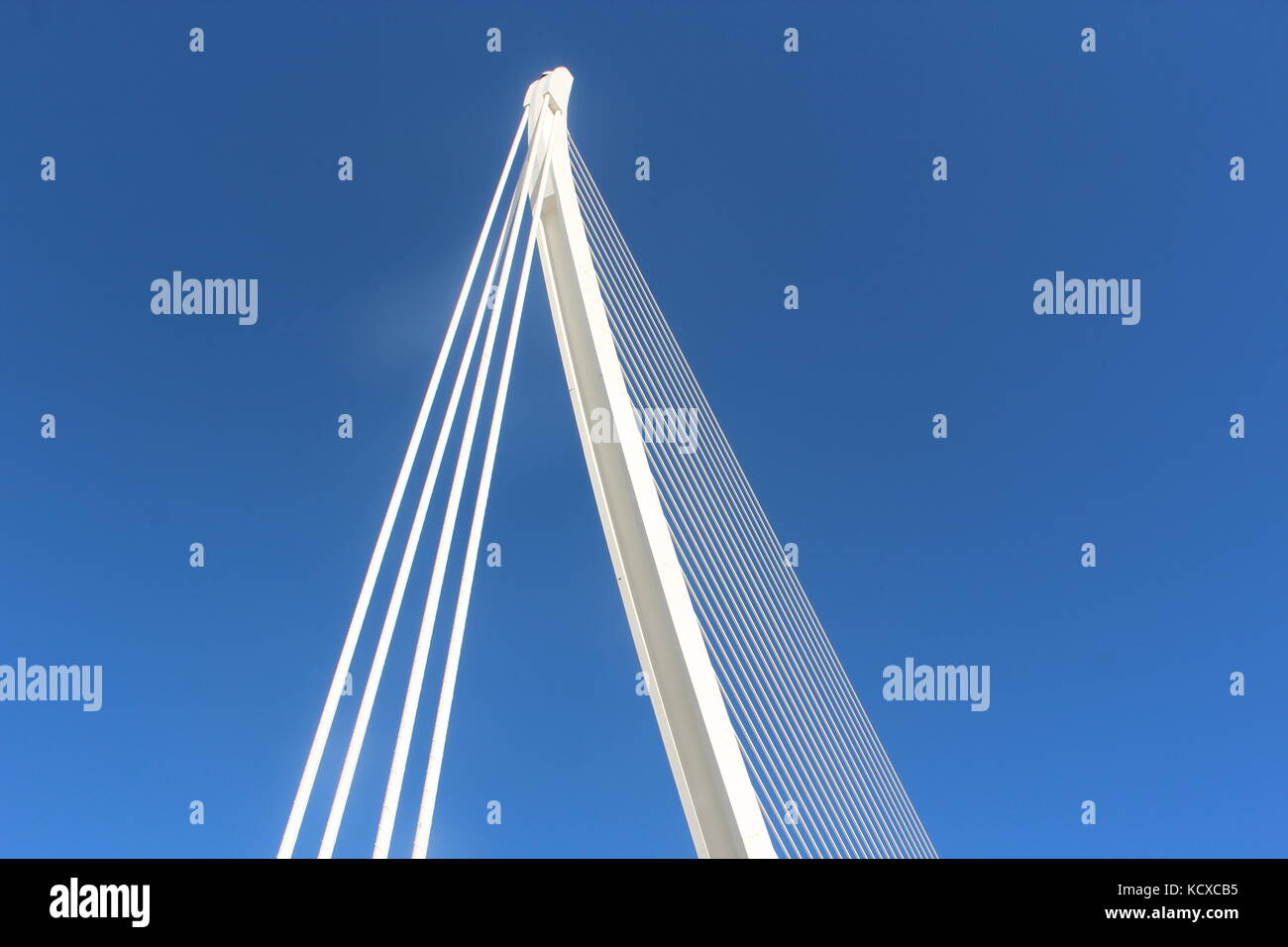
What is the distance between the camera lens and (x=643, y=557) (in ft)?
16.4

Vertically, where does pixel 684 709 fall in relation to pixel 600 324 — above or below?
below

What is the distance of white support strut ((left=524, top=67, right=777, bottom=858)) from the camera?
4.26 metres

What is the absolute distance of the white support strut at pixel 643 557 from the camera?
4.26 metres
